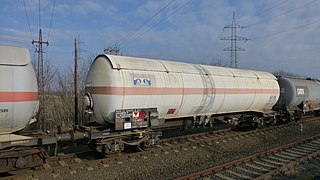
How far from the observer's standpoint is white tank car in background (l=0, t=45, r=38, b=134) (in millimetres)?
7680

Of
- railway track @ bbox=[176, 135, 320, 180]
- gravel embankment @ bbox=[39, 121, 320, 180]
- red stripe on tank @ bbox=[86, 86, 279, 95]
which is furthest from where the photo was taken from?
red stripe on tank @ bbox=[86, 86, 279, 95]

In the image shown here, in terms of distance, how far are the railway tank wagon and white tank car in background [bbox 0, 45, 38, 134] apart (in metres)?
2.67

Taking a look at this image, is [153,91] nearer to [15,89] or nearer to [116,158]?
[116,158]

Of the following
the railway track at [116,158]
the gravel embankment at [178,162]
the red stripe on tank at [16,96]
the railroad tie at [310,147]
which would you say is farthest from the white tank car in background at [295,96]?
the red stripe on tank at [16,96]

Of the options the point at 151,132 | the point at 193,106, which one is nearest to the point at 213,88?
the point at 193,106

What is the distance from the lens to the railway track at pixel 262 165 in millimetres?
8844

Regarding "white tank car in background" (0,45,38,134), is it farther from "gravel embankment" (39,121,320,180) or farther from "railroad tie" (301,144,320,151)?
"railroad tie" (301,144,320,151)

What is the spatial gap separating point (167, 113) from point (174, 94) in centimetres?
85

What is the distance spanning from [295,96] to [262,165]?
37.1 ft

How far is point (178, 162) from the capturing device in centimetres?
1062

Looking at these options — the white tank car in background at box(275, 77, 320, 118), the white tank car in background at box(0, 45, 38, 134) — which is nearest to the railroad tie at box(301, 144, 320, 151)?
the white tank car in background at box(275, 77, 320, 118)

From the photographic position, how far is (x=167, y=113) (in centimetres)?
1198

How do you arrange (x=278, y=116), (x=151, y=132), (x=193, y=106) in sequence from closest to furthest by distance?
1. (x=151, y=132)
2. (x=193, y=106)
3. (x=278, y=116)

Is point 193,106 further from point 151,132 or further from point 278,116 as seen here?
point 278,116
